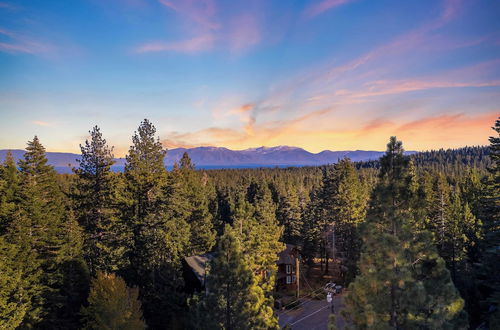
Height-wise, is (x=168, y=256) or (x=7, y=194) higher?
(x=7, y=194)

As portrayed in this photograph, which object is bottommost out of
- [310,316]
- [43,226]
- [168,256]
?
[310,316]

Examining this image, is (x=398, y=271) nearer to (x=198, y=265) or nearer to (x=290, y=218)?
(x=198, y=265)

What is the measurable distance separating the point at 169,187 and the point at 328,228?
24048 mm

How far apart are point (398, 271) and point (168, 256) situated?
759 inches

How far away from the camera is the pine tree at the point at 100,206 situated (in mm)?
22750

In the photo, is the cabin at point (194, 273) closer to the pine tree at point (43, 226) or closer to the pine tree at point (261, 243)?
the pine tree at point (261, 243)

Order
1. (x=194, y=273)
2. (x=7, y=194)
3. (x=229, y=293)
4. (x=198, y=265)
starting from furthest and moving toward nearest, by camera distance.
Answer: (x=198, y=265) → (x=194, y=273) → (x=7, y=194) → (x=229, y=293)

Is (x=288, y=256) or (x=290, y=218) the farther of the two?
(x=290, y=218)

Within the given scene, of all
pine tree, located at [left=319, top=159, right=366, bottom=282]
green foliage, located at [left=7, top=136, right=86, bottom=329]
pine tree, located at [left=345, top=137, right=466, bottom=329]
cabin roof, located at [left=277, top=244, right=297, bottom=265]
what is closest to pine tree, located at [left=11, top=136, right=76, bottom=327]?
green foliage, located at [left=7, top=136, right=86, bottom=329]

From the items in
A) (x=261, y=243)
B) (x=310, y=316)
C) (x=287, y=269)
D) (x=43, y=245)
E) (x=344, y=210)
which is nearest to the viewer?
(x=43, y=245)

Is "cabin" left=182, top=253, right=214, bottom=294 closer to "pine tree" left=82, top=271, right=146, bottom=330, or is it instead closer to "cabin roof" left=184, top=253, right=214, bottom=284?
"cabin roof" left=184, top=253, right=214, bottom=284

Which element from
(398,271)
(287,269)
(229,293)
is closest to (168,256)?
(229,293)

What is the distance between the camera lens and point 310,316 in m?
29.9

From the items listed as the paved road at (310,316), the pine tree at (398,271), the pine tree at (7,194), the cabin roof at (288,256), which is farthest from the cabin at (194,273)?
the pine tree at (398,271)
